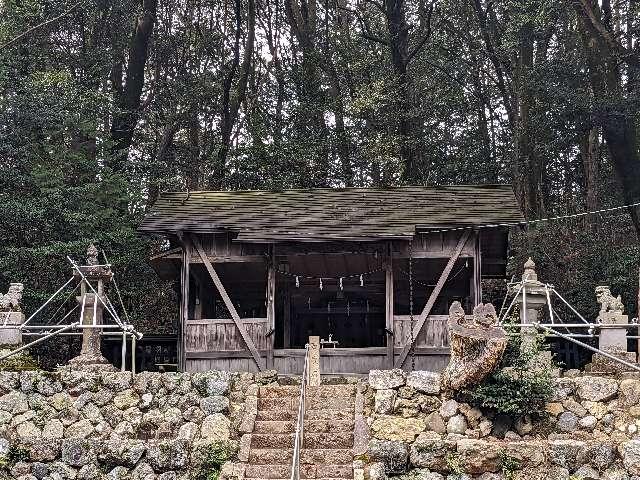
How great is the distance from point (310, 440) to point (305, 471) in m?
0.73

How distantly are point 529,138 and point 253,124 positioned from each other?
9840 mm

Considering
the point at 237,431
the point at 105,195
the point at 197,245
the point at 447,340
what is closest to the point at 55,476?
the point at 237,431

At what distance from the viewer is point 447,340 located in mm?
17828

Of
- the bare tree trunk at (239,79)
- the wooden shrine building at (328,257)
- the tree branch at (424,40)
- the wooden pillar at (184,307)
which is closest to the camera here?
the wooden shrine building at (328,257)

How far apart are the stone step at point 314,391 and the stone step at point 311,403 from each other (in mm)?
119

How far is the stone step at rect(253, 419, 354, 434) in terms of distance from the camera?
13617mm

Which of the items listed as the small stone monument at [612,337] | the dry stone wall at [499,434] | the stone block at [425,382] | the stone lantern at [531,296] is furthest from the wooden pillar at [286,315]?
the small stone monument at [612,337]

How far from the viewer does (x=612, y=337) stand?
1673 centimetres

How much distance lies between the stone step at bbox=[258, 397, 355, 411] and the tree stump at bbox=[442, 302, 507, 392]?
1.78 m

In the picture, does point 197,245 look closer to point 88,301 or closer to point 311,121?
point 88,301

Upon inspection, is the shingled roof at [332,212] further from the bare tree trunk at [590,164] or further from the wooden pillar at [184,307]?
the bare tree trunk at [590,164]

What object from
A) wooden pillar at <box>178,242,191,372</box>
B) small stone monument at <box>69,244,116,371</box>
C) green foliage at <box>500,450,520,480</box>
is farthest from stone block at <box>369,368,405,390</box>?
small stone monument at <box>69,244,116,371</box>

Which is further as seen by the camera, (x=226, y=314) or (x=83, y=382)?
(x=226, y=314)

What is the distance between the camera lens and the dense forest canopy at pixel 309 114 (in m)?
24.2
